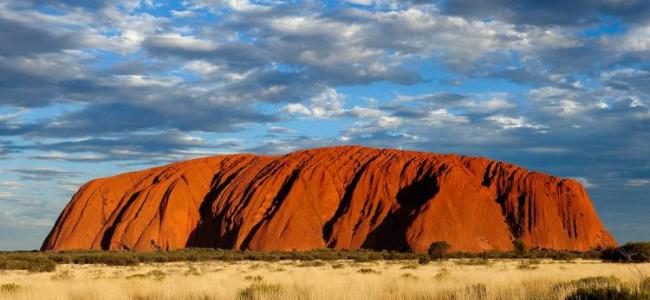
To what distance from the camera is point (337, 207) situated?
87562 millimetres

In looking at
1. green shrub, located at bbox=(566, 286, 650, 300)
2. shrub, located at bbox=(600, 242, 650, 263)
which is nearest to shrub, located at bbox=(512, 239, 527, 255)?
shrub, located at bbox=(600, 242, 650, 263)

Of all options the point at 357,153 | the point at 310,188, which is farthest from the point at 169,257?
the point at 357,153

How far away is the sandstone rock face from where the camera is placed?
80.9 metres

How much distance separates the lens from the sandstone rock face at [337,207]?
80938mm

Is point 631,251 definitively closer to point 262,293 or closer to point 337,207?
point 262,293

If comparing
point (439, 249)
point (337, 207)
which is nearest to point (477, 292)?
point (439, 249)

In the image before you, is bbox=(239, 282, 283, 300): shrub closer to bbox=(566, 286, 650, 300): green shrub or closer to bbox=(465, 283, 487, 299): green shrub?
bbox=(465, 283, 487, 299): green shrub

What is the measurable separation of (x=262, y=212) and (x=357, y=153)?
758 inches

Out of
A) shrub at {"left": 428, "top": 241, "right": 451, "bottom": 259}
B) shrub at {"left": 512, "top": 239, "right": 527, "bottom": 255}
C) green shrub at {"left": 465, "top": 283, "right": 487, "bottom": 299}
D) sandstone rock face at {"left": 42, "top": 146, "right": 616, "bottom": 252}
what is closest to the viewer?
green shrub at {"left": 465, "top": 283, "right": 487, "bottom": 299}

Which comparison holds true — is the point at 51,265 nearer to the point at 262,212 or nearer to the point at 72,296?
the point at 72,296

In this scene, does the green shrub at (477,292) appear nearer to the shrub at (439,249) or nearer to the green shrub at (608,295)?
the green shrub at (608,295)

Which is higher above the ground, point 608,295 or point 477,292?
point 608,295

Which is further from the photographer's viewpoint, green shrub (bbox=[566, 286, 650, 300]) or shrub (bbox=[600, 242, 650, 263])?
shrub (bbox=[600, 242, 650, 263])

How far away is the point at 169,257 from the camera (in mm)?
64250
